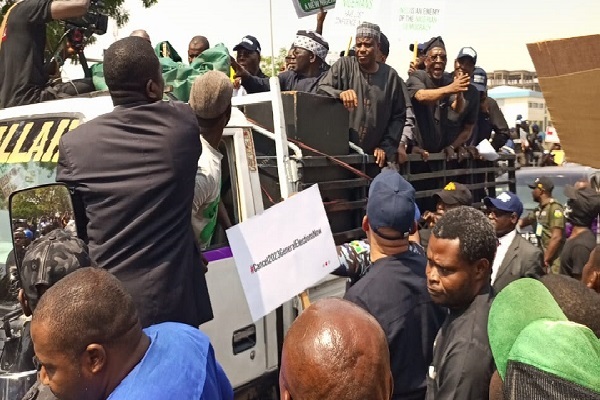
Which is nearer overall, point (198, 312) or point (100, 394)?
point (100, 394)

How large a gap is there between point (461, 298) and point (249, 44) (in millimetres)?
4650

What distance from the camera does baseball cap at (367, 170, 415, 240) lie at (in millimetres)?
2676

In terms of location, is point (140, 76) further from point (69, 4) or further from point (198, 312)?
point (69, 4)

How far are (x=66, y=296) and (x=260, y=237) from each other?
1.83m

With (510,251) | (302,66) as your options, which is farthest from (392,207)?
(302,66)

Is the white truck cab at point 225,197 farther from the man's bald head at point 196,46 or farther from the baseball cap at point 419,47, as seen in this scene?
the baseball cap at point 419,47

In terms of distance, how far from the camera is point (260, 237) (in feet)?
11.0

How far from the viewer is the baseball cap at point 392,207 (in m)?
2.68

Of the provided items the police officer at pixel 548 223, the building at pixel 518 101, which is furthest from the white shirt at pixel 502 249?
the building at pixel 518 101

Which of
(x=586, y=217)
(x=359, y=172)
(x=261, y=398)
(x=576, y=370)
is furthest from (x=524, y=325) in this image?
(x=586, y=217)

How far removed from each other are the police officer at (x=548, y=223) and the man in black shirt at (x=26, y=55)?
4836 mm

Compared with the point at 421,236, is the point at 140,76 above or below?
above

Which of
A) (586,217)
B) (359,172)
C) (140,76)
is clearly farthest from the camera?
(586,217)

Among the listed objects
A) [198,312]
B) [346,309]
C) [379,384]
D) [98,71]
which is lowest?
[198,312]
